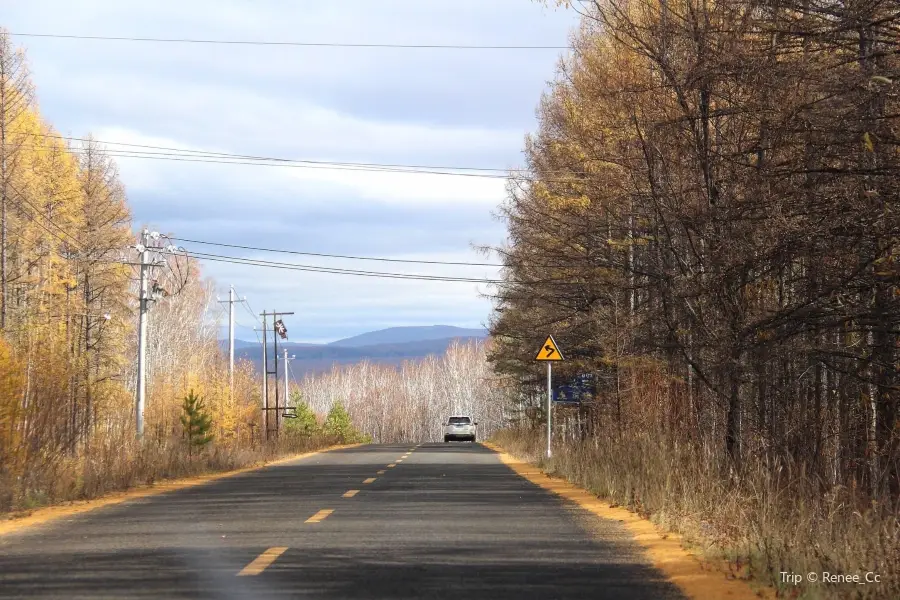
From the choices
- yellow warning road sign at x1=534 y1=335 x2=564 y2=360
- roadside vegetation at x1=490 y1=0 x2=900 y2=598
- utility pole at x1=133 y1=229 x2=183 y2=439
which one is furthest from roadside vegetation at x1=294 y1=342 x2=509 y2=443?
roadside vegetation at x1=490 y1=0 x2=900 y2=598

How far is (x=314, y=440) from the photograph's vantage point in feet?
180

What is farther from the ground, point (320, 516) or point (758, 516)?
point (758, 516)

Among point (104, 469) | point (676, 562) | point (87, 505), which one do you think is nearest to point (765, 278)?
point (676, 562)

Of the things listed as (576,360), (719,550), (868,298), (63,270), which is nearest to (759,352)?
(868,298)

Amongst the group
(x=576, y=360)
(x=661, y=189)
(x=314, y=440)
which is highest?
(x=661, y=189)

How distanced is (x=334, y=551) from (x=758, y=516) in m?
4.19

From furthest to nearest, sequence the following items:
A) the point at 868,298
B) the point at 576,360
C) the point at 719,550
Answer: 1. the point at 576,360
2. the point at 868,298
3. the point at 719,550

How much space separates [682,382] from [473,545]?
12.2 m

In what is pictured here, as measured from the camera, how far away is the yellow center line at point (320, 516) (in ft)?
44.9

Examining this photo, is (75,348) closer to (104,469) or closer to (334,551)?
(104,469)

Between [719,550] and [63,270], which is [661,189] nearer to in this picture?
[719,550]

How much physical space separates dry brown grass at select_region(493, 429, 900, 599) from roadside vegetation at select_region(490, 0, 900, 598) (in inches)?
1.6

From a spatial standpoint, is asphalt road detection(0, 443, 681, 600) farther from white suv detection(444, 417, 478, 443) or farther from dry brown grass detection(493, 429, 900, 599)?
white suv detection(444, 417, 478, 443)

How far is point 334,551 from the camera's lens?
418 inches
